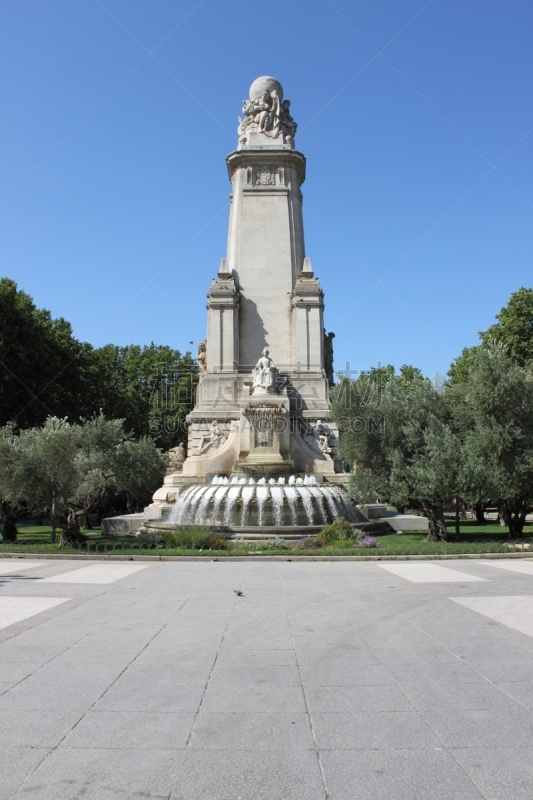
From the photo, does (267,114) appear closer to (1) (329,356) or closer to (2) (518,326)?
(1) (329,356)

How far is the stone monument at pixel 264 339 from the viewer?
28.3 metres

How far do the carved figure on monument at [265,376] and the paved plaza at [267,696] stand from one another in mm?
19329

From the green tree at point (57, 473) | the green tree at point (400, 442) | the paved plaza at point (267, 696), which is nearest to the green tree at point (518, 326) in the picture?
the green tree at point (400, 442)

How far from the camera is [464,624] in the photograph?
8180mm

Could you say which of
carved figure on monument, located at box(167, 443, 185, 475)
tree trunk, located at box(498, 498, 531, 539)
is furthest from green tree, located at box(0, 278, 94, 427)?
tree trunk, located at box(498, 498, 531, 539)

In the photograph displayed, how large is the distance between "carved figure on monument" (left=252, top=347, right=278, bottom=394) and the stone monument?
0.16 feet

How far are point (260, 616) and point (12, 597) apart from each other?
4.18 metres

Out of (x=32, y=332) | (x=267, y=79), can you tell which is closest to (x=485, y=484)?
(x=267, y=79)

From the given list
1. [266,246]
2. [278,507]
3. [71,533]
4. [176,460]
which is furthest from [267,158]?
[71,533]

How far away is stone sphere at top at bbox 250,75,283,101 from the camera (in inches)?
1384

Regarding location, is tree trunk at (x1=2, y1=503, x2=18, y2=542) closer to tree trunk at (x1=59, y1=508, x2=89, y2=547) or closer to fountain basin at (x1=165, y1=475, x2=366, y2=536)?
tree trunk at (x1=59, y1=508, x2=89, y2=547)

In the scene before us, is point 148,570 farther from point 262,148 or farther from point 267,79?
point 267,79

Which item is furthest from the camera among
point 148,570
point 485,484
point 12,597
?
point 485,484

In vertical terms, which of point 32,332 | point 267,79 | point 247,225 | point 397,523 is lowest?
point 397,523
